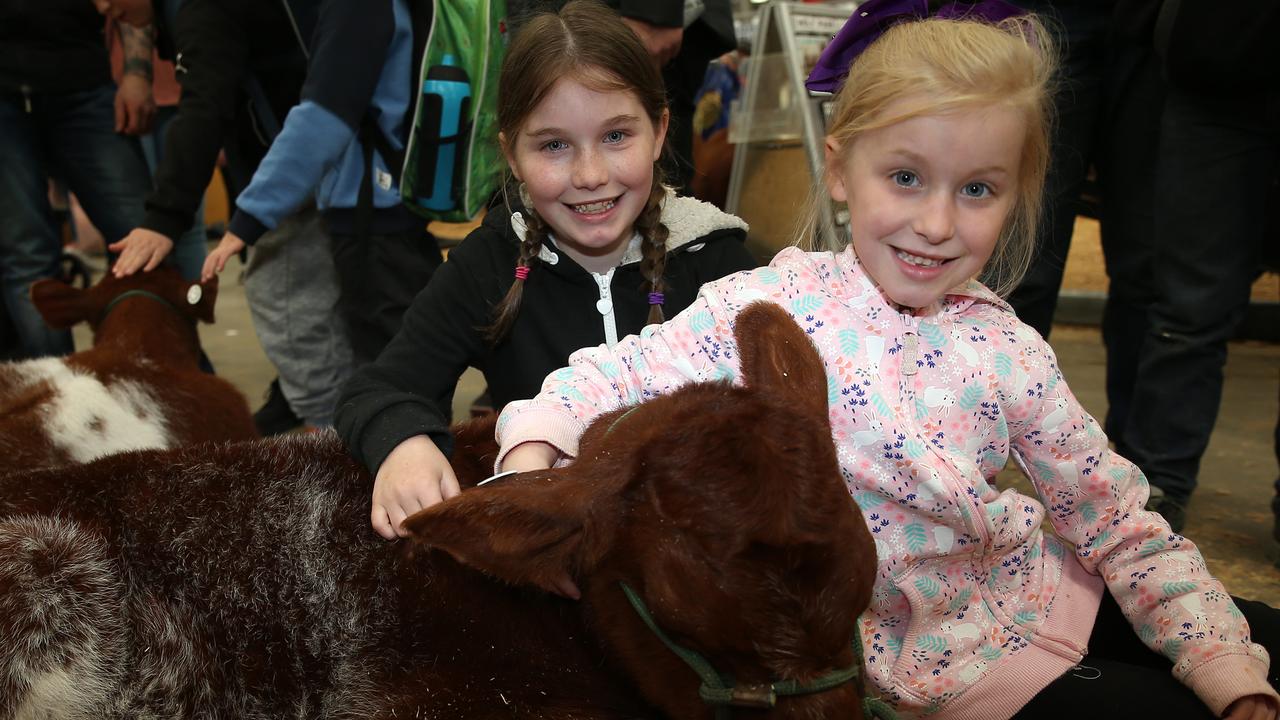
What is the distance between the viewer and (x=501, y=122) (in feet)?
7.58

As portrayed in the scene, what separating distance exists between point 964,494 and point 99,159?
4374 millimetres

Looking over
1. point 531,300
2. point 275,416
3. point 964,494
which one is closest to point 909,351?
point 964,494

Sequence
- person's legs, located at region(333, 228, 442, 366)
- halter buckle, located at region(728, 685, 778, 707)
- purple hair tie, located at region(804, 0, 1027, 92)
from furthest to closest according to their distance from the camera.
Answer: person's legs, located at region(333, 228, 442, 366) < purple hair tie, located at region(804, 0, 1027, 92) < halter buckle, located at region(728, 685, 778, 707)

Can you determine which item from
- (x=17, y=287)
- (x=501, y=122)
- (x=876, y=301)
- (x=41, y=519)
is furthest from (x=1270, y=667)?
(x=17, y=287)

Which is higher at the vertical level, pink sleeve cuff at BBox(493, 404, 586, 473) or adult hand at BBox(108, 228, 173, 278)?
pink sleeve cuff at BBox(493, 404, 586, 473)

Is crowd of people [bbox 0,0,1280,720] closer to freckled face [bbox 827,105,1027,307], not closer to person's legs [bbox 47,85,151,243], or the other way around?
freckled face [bbox 827,105,1027,307]

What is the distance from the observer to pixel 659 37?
3145mm

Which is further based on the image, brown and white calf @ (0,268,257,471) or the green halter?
brown and white calf @ (0,268,257,471)

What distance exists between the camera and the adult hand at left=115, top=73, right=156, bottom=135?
14.1ft

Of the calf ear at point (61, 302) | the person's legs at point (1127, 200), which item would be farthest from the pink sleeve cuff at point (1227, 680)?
the calf ear at point (61, 302)

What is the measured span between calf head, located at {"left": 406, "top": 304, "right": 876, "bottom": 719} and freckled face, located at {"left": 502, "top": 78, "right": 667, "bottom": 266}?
875 mm

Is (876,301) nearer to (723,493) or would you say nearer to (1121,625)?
(723,493)

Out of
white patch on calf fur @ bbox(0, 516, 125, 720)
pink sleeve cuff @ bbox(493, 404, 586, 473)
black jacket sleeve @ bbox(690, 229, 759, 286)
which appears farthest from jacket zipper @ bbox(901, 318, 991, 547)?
white patch on calf fur @ bbox(0, 516, 125, 720)

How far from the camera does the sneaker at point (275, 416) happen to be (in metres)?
4.98
